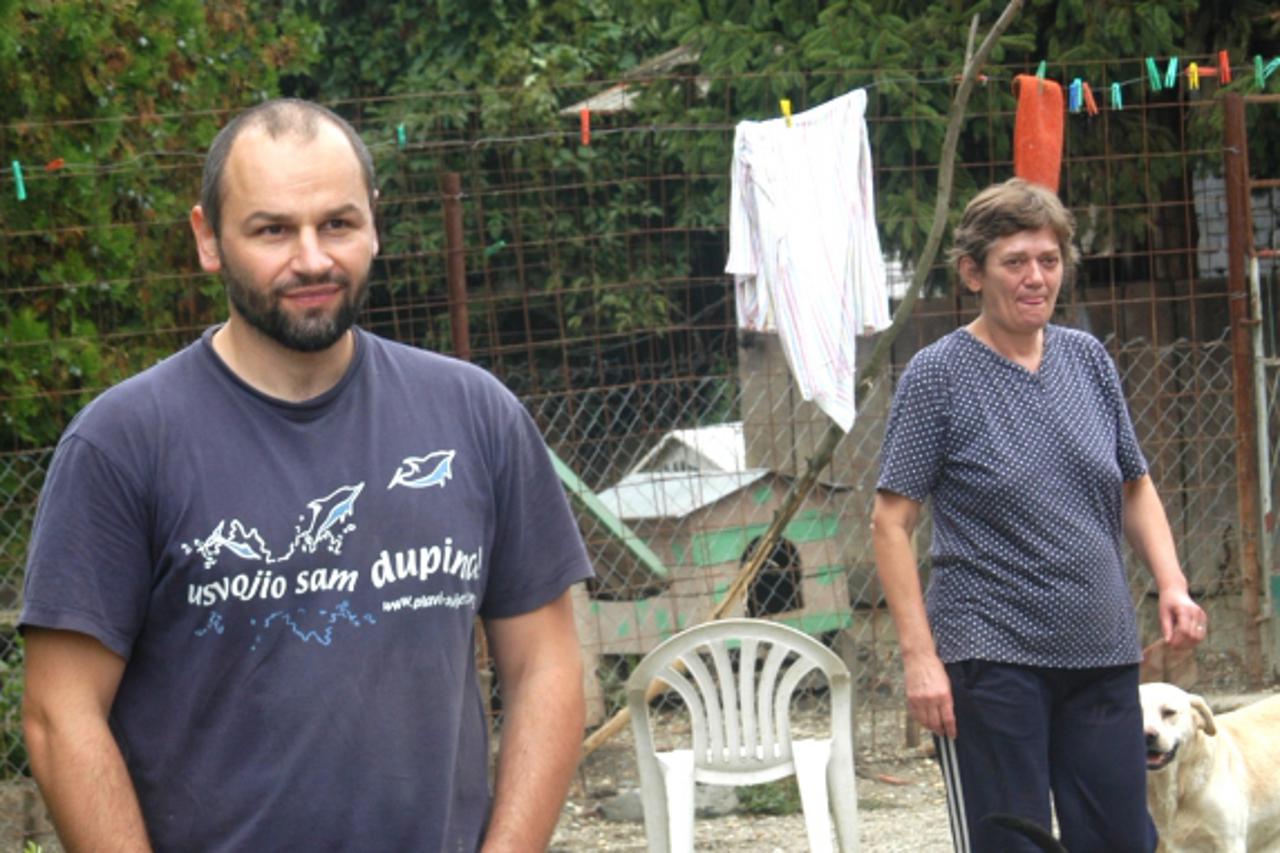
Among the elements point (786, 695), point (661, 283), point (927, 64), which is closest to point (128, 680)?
point (786, 695)

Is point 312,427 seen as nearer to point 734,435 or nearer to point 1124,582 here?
point 1124,582

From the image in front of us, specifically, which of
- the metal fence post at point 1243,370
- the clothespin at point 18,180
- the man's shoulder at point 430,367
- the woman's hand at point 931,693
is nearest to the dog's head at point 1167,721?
the woman's hand at point 931,693

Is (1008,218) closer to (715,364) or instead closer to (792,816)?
(792,816)

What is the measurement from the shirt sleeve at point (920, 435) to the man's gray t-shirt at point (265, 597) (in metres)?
1.81

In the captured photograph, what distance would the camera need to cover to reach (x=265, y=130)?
6.90ft

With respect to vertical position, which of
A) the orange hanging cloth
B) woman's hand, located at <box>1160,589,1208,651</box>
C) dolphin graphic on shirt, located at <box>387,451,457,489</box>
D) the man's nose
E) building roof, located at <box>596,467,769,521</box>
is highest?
the orange hanging cloth

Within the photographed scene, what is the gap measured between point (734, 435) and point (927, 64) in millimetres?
1939

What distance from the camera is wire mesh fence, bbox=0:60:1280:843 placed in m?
6.29

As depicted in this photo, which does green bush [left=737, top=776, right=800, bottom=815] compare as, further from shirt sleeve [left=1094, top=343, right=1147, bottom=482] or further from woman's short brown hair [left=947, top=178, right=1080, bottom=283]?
woman's short brown hair [left=947, top=178, right=1080, bottom=283]

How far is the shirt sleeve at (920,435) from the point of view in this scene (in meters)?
3.75

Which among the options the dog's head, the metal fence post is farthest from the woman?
the metal fence post

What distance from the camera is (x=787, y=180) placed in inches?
252

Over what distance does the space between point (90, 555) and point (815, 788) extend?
3.46 metres

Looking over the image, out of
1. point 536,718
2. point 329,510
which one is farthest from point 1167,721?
point 329,510
